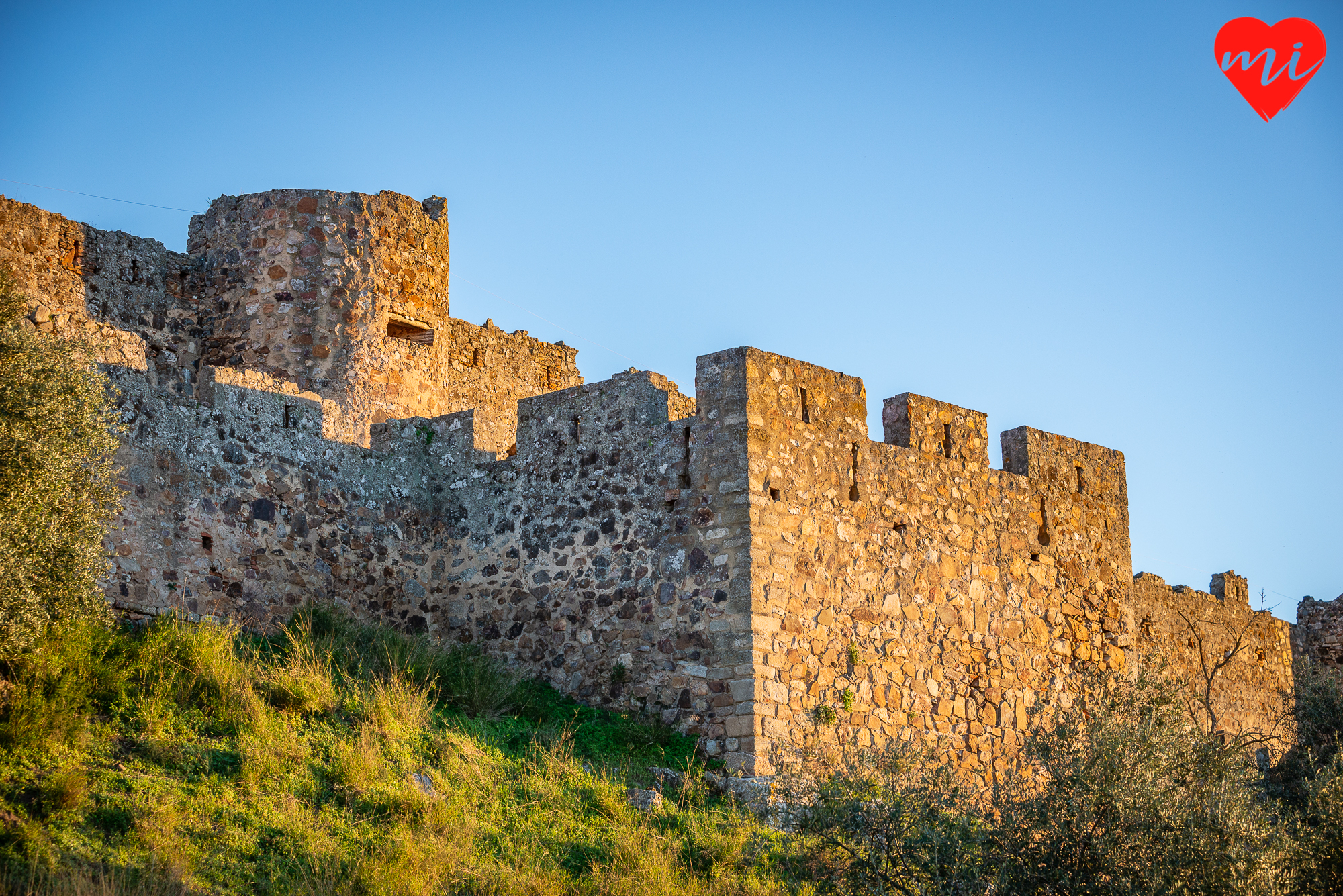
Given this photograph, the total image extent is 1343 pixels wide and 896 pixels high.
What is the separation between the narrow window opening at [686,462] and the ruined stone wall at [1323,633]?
12.3 metres

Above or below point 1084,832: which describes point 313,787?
above

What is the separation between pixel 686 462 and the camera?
13.2 metres

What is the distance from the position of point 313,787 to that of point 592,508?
177 inches

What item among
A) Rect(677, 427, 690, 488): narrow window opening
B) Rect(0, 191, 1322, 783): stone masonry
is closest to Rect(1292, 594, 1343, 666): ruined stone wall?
Rect(0, 191, 1322, 783): stone masonry

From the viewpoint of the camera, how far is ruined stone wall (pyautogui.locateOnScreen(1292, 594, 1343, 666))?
68.2 feet

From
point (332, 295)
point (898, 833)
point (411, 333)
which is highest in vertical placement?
point (332, 295)

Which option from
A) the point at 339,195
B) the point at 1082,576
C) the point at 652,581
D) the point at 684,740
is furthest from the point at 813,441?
the point at 339,195

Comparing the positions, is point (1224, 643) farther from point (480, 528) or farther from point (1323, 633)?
point (480, 528)

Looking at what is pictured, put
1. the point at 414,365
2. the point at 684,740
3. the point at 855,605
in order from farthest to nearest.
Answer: the point at 414,365 → the point at 855,605 → the point at 684,740

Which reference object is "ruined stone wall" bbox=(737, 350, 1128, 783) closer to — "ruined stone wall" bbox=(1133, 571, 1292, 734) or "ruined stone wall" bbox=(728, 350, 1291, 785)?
"ruined stone wall" bbox=(728, 350, 1291, 785)

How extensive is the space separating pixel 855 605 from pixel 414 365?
6757mm

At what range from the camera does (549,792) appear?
11.1m

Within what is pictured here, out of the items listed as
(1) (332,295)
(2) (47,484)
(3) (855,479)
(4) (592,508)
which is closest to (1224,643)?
(3) (855,479)

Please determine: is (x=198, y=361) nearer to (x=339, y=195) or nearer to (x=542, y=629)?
(x=339, y=195)
